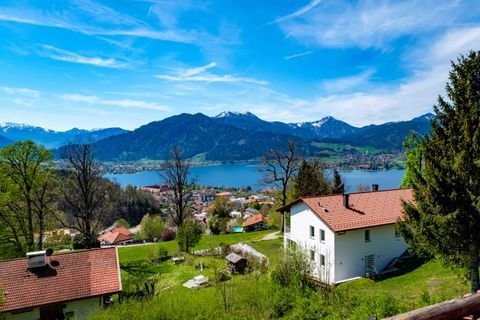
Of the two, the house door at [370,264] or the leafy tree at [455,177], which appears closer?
the leafy tree at [455,177]

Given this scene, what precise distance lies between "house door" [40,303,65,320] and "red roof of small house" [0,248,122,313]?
345 mm

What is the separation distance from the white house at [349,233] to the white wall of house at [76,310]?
14.0 metres

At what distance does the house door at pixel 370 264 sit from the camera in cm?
2523

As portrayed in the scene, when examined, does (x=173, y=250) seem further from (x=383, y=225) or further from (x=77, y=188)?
(x=383, y=225)

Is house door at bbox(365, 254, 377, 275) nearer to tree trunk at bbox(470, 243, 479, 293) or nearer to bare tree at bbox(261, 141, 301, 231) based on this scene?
tree trunk at bbox(470, 243, 479, 293)

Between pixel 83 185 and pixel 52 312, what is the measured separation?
13139 mm

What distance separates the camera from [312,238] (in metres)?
27.1

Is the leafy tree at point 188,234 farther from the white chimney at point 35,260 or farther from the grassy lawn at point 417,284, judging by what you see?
the grassy lawn at point 417,284

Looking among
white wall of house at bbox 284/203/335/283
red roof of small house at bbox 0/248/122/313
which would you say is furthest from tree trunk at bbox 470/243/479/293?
red roof of small house at bbox 0/248/122/313

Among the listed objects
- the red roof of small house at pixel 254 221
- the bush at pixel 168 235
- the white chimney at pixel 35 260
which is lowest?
the red roof of small house at pixel 254 221

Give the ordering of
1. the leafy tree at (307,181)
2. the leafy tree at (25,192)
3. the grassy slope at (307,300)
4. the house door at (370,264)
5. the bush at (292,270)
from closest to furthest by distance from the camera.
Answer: the grassy slope at (307,300) < the bush at (292,270) < the leafy tree at (25,192) < the house door at (370,264) < the leafy tree at (307,181)

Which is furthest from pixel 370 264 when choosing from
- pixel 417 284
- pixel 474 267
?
pixel 474 267

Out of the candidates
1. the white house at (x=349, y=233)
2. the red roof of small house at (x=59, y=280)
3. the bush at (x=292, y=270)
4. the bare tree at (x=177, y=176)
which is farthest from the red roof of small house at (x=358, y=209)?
the red roof of small house at (x=59, y=280)

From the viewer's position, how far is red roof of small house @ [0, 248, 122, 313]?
16.6 meters
